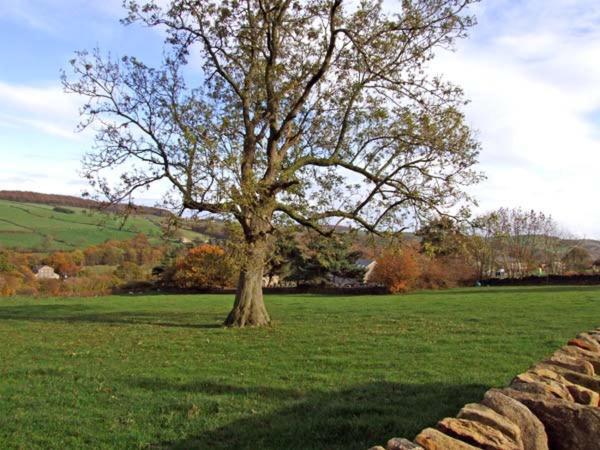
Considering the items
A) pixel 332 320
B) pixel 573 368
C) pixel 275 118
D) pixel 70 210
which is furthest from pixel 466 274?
pixel 573 368

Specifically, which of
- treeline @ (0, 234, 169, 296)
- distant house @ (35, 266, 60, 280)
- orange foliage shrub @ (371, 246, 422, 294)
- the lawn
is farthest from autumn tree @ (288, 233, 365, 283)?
the lawn

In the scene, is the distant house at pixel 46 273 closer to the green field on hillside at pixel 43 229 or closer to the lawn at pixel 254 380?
the green field on hillside at pixel 43 229

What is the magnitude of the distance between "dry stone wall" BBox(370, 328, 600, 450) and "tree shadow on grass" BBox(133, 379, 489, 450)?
102 inches

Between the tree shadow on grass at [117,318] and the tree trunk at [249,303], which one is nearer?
the tree trunk at [249,303]

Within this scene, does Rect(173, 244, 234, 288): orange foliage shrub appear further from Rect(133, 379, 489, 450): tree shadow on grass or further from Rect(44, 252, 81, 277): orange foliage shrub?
Rect(133, 379, 489, 450): tree shadow on grass

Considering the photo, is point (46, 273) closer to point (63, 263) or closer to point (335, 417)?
point (63, 263)

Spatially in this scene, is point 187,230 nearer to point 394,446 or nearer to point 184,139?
point 184,139

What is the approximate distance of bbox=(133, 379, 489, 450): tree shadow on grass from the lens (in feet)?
21.3

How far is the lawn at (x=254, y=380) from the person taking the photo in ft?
22.7

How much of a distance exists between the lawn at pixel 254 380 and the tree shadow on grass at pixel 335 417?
19mm

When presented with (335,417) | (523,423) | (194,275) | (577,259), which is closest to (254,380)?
(335,417)

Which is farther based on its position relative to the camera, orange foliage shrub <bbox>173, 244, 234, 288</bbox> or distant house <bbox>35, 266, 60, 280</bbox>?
distant house <bbox>35, 266, 60, 280</bbox>

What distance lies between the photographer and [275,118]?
67.4 feet

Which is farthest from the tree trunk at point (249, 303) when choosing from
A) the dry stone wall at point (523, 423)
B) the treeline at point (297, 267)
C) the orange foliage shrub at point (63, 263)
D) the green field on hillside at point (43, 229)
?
the orange foliage shrub at point (63, 263)
